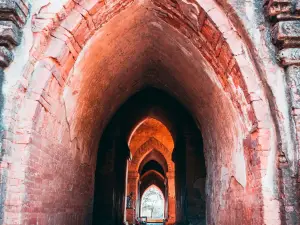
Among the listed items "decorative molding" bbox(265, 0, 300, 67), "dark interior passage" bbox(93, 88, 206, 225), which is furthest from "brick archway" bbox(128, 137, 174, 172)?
"decorative molding" bbox(265, 0, 300, 67)

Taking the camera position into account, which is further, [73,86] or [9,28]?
[73,86]

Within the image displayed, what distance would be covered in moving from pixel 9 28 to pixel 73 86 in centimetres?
126

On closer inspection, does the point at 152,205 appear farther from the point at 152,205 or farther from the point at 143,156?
the point at 143,156

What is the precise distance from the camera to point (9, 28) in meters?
4.12

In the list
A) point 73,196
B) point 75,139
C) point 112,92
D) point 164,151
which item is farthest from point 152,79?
point 164,151

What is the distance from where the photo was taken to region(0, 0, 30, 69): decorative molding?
13.4 ft

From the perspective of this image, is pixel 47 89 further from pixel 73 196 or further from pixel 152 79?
pixel 152 79

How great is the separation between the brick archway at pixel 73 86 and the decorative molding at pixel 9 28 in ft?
0.69

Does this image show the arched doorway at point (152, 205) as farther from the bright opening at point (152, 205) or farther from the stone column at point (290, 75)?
the stone column at point (290, 75)

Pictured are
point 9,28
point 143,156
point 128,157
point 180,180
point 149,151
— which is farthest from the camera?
point 143,156

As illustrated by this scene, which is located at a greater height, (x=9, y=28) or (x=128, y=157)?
(x=9, y=28)

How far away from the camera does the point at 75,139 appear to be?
5910 millimetres

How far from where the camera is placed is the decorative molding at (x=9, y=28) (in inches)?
161

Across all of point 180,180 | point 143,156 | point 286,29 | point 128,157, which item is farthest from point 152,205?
point 286,29
